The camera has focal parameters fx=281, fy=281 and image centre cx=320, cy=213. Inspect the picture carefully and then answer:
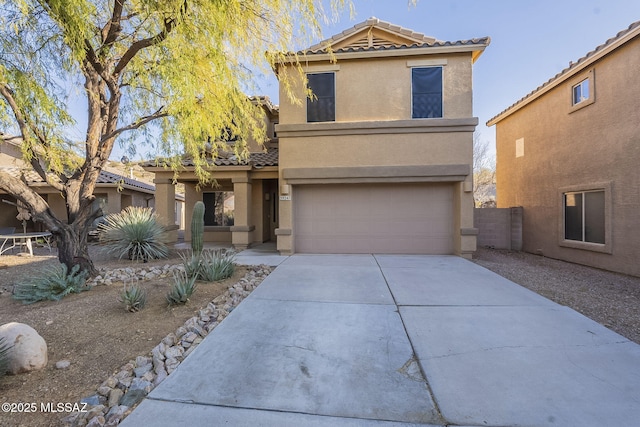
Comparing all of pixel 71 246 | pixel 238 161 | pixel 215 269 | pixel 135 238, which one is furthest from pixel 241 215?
pixel 71 246

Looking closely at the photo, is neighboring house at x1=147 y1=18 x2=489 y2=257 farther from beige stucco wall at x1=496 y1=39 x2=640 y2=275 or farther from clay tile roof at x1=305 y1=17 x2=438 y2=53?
beige stucco wall at x1=496 y1=39 x2=640 y2=275

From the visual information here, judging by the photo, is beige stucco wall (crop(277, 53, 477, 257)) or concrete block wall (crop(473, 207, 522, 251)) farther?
concrete block wall (crop(473, 207, 522, 251))

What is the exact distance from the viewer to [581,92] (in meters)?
9.19

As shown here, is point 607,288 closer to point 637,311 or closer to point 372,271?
point 637,311

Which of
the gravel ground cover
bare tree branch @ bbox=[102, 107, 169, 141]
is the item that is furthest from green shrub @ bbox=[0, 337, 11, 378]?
the gravel ground cover

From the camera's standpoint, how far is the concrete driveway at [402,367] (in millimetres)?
2449

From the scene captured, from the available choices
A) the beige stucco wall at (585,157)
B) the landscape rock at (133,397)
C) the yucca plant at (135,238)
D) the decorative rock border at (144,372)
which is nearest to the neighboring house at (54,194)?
the yucca plant at (135,238)

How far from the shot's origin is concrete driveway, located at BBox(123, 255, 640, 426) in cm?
245

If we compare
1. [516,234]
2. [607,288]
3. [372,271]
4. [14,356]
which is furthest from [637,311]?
[14,356]

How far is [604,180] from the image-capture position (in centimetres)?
819

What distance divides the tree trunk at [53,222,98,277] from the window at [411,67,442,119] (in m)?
9.65

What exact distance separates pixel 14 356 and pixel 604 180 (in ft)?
42.1

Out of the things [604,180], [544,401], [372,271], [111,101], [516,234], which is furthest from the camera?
[516,234]

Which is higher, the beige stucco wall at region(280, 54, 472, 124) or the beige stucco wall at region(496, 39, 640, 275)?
the beige stucco wall at region(280, 54, 472, 124)
